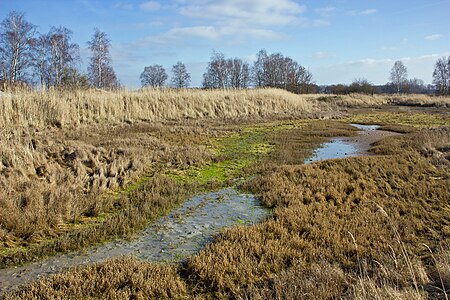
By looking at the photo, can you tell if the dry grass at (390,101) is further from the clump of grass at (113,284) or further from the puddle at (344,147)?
the clump of grass at (113,284)

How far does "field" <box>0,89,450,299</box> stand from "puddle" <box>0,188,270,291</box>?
0.81ft

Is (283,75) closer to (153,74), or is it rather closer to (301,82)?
(301,82)

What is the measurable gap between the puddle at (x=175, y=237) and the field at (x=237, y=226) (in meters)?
0.25

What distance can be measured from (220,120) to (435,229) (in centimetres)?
1658

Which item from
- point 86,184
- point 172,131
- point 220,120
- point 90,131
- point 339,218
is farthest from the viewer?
point 220,120

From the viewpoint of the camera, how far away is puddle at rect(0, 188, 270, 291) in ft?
14.0

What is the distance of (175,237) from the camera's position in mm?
5375

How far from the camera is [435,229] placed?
6066mm

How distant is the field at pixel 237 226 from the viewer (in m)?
3.94

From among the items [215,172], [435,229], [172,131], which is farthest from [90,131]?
[435,229]

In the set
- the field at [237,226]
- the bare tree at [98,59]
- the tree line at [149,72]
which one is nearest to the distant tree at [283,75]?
the tree line at [149,72]

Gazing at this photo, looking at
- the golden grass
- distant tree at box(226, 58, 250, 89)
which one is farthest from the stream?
distant tree at box(226, 58, 250, 89)

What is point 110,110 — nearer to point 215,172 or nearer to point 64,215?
point 215,172

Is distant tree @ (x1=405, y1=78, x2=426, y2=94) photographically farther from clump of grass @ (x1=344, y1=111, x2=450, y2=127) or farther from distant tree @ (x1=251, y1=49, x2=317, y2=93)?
clump of grass @ (x1=344, y1=111, x2=450, y2=127)
